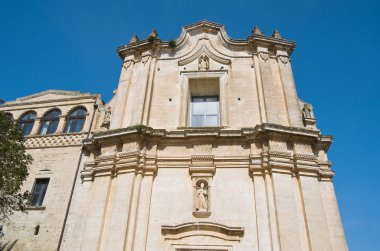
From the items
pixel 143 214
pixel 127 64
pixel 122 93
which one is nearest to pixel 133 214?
pixel 143 214

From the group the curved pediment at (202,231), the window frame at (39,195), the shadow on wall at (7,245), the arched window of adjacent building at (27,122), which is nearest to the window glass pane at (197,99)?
the curved pediment at (202,231)

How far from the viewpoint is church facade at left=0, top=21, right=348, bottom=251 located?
11.2 metres

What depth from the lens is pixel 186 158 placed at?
503 inches

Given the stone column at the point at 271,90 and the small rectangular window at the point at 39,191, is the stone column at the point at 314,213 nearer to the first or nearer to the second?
the stone column at the point at 271,90

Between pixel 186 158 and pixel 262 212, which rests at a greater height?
pixel 186 158

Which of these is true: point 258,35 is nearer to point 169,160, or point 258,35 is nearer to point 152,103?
point 152,103

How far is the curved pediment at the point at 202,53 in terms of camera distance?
1594 centimetres

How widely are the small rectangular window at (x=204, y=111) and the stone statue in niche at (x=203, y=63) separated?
129 cm

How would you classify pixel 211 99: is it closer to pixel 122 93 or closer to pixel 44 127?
pixel 122 93

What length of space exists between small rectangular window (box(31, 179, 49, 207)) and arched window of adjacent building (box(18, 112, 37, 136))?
3.14 meters

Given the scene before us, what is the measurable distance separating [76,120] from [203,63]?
21.1 feet

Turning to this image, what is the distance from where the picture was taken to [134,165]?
12.3 meters

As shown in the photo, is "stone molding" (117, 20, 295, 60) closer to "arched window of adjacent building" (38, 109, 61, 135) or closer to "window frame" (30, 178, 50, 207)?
"arched window of adjacent building" (38, 109, 61, 135)

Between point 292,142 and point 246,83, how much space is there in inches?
142
